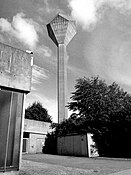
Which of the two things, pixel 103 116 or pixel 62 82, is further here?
pixel 62 82

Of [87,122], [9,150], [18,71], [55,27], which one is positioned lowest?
[9,150]

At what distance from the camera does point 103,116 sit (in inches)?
792

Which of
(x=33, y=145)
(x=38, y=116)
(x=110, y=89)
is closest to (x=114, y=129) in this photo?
(x=110, y=89)

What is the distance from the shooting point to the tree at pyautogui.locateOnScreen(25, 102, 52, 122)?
44938 mm

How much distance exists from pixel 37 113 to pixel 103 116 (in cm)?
2937

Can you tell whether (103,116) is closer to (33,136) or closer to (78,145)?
(78,145)

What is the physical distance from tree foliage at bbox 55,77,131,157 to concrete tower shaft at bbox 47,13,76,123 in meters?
19.6

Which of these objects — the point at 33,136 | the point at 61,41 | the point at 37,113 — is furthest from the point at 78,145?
the point at 61,41

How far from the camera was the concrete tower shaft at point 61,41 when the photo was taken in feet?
145

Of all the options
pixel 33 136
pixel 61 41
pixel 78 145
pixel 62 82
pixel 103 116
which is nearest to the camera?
pixel 78 145

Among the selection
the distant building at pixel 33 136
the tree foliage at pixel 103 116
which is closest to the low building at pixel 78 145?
the tree foliage at pixel 103 116

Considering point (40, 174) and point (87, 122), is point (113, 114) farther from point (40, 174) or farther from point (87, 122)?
point (40, 174)

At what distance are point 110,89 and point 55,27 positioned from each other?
35.3 m

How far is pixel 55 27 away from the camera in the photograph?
5138cm
